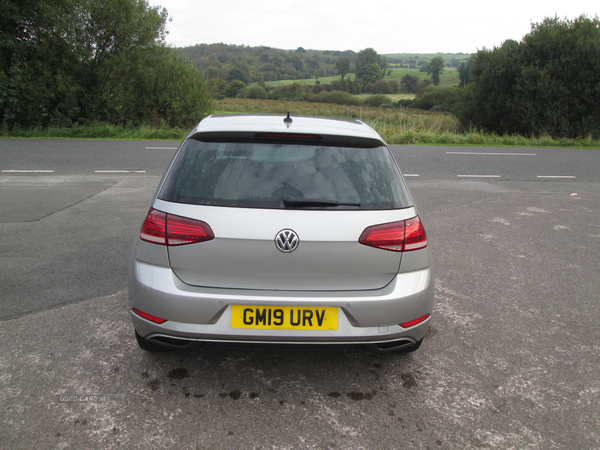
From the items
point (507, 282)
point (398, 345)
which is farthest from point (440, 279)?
point (398, 345)

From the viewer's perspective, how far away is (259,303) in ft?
7.85

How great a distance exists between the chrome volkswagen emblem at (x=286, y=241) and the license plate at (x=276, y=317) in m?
0.32

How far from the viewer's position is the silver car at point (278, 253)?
2.40m

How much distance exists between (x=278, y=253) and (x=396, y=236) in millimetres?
680

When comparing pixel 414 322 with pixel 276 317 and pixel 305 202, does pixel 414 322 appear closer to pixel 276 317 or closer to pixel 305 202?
pixel 276 317

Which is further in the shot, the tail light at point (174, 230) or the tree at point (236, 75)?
the tree at point (236, 75)

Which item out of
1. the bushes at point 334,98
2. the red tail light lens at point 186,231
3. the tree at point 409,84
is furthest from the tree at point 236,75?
the red tail light lens at point 186,231

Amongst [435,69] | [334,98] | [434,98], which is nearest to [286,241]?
[334,98]

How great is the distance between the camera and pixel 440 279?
455 centimetres

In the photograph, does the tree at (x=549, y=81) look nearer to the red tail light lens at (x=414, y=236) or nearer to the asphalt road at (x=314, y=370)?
the asphalt road at (x=314, y=370)

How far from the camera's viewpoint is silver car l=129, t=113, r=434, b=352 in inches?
94.5

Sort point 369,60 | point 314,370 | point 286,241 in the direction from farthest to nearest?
point 369,60, point 314,370, point 286,241

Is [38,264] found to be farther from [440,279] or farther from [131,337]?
[440,279]

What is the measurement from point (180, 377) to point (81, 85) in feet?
59.3
